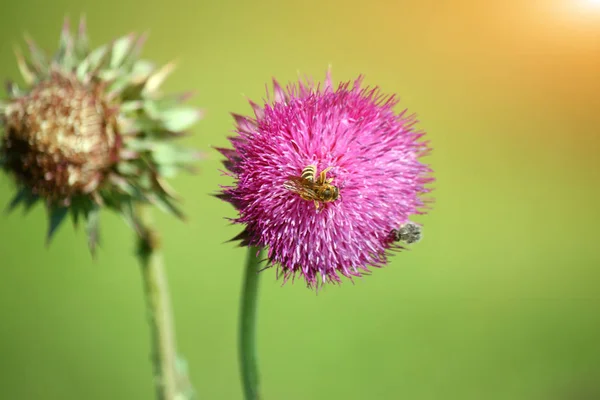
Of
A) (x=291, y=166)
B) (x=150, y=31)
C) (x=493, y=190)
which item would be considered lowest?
(x=291, y=166)

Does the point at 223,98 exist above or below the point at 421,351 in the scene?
above

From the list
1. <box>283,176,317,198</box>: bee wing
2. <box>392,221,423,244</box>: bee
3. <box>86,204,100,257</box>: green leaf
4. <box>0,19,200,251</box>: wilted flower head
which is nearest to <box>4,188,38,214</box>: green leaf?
<box>0,19,200,251</box>: wilted flower head

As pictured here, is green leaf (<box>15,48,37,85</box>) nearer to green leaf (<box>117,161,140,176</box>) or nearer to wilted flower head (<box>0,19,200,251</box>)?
wilted flower head (<box>0,19,200,251</box>)

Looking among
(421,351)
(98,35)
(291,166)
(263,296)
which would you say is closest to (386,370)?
(421,351)

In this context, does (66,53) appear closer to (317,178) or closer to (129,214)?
(129,214)

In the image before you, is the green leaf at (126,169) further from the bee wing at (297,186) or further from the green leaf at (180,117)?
the bee wing at (297,186)

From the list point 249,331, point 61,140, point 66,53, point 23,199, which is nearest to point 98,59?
point 66,53

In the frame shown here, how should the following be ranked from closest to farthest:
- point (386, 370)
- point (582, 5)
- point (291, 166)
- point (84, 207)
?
point (291, 166) < point (84, 207) < point (582, 5) < point (386, 370)

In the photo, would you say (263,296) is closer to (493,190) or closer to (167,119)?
(493,190)
